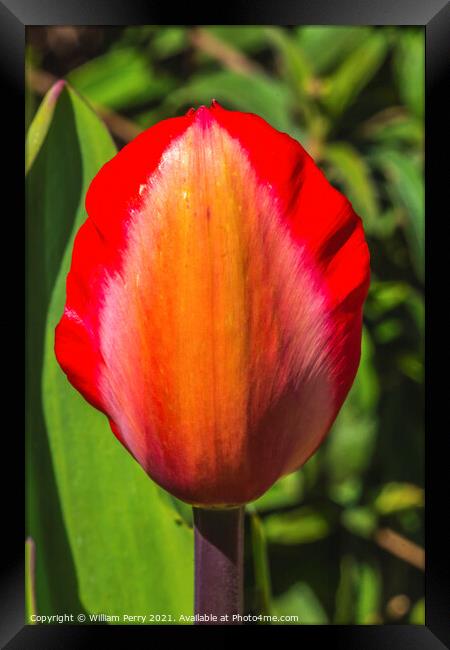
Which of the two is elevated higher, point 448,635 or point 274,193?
point 274,193

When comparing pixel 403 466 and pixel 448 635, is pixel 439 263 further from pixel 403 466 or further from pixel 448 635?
pixel 448 635

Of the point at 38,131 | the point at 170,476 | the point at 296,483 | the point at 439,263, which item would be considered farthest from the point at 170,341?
the point at 296,483

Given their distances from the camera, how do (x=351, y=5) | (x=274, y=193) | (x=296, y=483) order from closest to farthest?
1. (x=274, y=193)
2. (x=351, y=5)
3. (x=296, y=483)

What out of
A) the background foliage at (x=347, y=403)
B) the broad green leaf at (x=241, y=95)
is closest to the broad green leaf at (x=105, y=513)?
the background foliage at (x=347, y=403)

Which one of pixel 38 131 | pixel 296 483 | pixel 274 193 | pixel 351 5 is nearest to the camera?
pixel 274 193

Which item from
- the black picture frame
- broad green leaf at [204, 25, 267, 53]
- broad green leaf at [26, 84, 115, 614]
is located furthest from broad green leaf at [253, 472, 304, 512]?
broad green leaf at [204, 25, 267, 53]

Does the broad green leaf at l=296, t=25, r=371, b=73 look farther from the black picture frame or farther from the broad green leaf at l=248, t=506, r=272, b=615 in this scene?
the broad green leaf at l=248, t=506, r=272, b=615

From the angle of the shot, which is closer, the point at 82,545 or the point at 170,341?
the point at 170,341

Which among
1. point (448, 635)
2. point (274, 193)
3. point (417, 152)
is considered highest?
point (417, 152)
